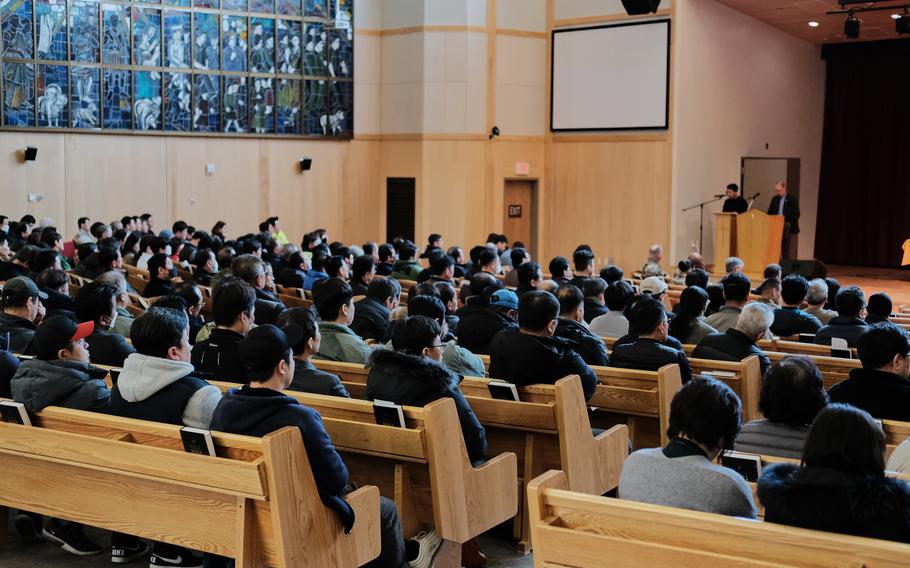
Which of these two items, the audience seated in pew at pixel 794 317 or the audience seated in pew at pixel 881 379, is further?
the audience seated in pew at pixel 794 317

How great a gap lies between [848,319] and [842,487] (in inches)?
169

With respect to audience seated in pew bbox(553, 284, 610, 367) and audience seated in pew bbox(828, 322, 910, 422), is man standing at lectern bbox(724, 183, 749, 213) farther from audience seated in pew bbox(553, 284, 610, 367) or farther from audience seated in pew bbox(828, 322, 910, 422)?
audience seated in pew bbox(828, 322, 910, 422)

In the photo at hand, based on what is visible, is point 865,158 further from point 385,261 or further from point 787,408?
point 787,408

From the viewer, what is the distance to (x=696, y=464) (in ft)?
9.62

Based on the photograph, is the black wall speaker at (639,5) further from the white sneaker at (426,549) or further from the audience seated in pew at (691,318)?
the white sneaker at (426,549)

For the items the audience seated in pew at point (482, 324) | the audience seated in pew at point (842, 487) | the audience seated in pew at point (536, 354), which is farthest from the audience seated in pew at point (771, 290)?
the audience seated in pew at point (842, 487)

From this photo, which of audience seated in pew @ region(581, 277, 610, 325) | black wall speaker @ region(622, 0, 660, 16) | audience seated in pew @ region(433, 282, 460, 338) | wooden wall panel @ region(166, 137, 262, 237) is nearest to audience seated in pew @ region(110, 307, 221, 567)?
audience seated in pew @ region(433, 282, 460, 338)

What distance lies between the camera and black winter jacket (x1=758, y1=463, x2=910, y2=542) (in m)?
2.44

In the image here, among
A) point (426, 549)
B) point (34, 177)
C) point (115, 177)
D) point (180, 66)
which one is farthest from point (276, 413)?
point (180, 66)

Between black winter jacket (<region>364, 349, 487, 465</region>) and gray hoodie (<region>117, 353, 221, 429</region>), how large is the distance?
665 millimetres

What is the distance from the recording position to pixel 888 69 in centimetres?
1812

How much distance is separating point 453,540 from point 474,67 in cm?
1307

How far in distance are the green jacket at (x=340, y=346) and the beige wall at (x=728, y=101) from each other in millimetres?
10792

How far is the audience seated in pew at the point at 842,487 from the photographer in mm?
2439
